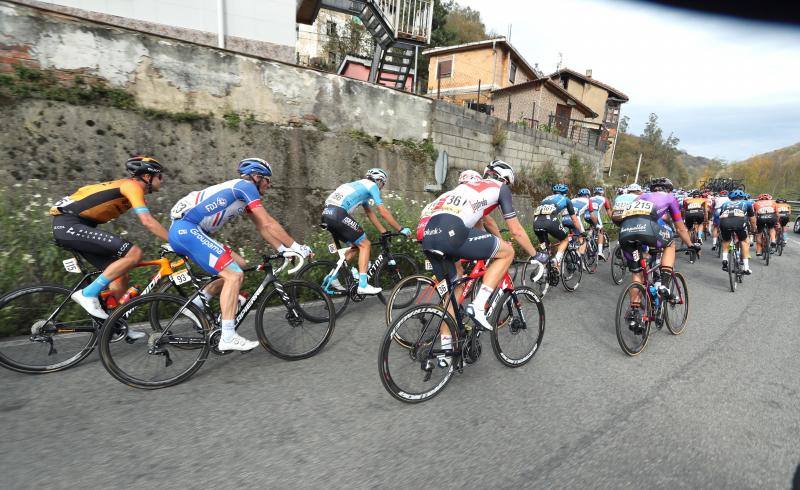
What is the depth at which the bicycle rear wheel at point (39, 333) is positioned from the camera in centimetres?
324

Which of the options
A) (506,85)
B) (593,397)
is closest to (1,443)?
(593,397)

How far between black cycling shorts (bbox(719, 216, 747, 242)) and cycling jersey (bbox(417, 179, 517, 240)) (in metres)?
7.15

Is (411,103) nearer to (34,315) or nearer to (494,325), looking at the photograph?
(494,325)

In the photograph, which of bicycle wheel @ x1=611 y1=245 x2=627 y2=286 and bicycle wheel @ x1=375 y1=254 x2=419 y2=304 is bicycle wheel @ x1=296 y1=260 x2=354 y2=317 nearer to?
bicycle wheel @ x1=375 y1=254 x2=419 y2=304

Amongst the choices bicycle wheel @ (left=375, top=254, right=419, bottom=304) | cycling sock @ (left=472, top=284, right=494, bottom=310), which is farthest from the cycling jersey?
bicycle wheel @ (left=375, top=254, right=419, bottom=304)

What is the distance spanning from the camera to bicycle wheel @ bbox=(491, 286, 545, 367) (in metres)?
3.72

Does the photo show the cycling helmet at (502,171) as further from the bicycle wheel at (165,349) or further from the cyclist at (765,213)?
the cyclist at (765,213)

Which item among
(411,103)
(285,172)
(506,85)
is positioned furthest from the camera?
(506,85)

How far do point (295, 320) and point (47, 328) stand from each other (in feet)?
6.99

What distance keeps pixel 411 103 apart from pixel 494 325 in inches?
299

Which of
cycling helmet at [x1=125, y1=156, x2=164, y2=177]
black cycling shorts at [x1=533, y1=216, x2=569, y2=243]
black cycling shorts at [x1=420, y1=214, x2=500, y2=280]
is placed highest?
cycling helmet at [x1=125, y1=156, x2=164, y2=177]

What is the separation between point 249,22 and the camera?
28.7 ft

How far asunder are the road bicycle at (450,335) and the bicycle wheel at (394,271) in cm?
211

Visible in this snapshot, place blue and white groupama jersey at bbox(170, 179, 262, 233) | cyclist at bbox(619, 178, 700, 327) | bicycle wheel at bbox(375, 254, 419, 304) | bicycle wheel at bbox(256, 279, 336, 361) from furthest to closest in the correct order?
bicycle wheel at bbox(375, 254, 419, 304), cyclist at bbox(619, 178, 700, 327), bicycle wheel at bbox(256, 279, 336, 361), blue and white groupama jersey at bbox(170, 179, 262, 233)
